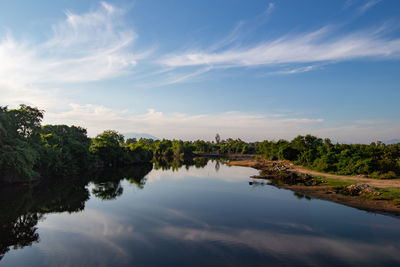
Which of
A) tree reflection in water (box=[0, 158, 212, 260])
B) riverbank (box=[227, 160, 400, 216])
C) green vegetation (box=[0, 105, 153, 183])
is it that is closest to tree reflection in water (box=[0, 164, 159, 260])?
tree reflection in water (box=[0, 158, 212, 260])

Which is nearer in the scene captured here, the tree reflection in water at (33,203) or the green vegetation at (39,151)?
the tree reflection in water at (33,203)

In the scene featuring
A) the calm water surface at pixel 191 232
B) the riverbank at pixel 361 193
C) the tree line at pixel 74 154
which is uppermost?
the tree line at pixel 74 154

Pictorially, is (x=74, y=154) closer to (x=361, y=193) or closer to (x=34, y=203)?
A: (x=34, y=203)

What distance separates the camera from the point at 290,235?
21.6m

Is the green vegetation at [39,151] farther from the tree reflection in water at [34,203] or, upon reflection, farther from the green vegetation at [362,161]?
the green vegetation at [362,161]

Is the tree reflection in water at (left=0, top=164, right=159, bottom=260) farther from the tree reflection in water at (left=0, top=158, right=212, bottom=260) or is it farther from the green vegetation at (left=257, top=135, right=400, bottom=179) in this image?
the green vegetation at (left=257, top=135, right=400, bottom=179)

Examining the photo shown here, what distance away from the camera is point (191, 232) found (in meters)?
22.4

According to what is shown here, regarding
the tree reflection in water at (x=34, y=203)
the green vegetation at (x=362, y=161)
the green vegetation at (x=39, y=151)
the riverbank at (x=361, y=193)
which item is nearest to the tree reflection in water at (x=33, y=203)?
the tree reflection in water at (x=34, y=203)

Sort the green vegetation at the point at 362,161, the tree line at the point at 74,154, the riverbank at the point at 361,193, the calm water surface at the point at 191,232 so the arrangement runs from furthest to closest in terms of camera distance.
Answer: the green vegetation at the point at 362,161, the tree line at the point at 74,154, the riverbank at the point at 361,193, the calm water surface at the point at 191,232

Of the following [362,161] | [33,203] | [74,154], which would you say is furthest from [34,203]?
[362,161]

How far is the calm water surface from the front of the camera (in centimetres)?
1734

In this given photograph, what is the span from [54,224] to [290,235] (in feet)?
81.2

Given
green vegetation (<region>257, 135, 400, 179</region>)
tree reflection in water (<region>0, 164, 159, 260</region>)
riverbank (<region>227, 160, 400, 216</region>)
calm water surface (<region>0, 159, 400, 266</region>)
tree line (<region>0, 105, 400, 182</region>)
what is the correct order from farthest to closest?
green vegetation (<region>257, 135, 400, 179</region>)
tree line (<region>0, 105, 400, 182</region>)
riverbank (<region>227, 160, 400, 216</region>)
tree reflection in water (<region>0, 164, 159, 260</region>)
calm water surface (<region>0, 159, 400, 266</region>)

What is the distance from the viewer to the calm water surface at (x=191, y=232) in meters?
17.3
